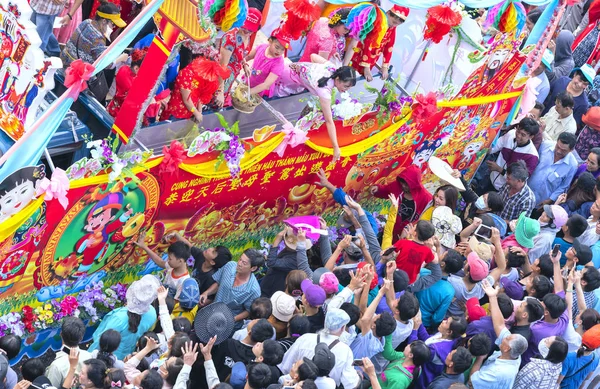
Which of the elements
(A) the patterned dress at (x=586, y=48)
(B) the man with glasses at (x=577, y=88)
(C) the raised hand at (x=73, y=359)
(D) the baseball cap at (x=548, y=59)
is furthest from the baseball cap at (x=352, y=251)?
(A) the patterned dress at (x=586, y=48)

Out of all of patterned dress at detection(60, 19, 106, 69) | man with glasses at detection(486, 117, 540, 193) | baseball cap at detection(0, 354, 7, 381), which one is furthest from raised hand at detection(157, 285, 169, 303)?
man with glasses at detection(486, 117, 540, 193)

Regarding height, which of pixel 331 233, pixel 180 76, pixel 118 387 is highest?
pixel 180 76

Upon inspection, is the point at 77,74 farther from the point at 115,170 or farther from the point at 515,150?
the point at 515,150

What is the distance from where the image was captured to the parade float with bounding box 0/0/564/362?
855cm

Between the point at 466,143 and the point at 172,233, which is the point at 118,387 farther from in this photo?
the point at 466,143

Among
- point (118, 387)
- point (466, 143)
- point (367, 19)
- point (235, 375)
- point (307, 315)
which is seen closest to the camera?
point (118, 387)

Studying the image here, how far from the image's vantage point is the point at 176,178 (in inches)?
372

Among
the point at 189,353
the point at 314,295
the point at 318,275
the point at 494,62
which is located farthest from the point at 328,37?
the point at 189,353

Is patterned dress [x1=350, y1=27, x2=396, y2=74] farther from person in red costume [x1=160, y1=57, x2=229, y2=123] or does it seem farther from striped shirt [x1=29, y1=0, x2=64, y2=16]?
striped shirt [x1=29, y1=0, x2=64, y2=16]

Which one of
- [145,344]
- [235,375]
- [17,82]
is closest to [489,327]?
[235,375]

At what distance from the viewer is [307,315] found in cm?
893

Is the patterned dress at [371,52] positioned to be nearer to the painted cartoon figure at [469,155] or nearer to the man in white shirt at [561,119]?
the painted cartoon figure at [469,155]

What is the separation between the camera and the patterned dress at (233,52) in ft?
31.1

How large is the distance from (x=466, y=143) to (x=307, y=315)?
4350mm
